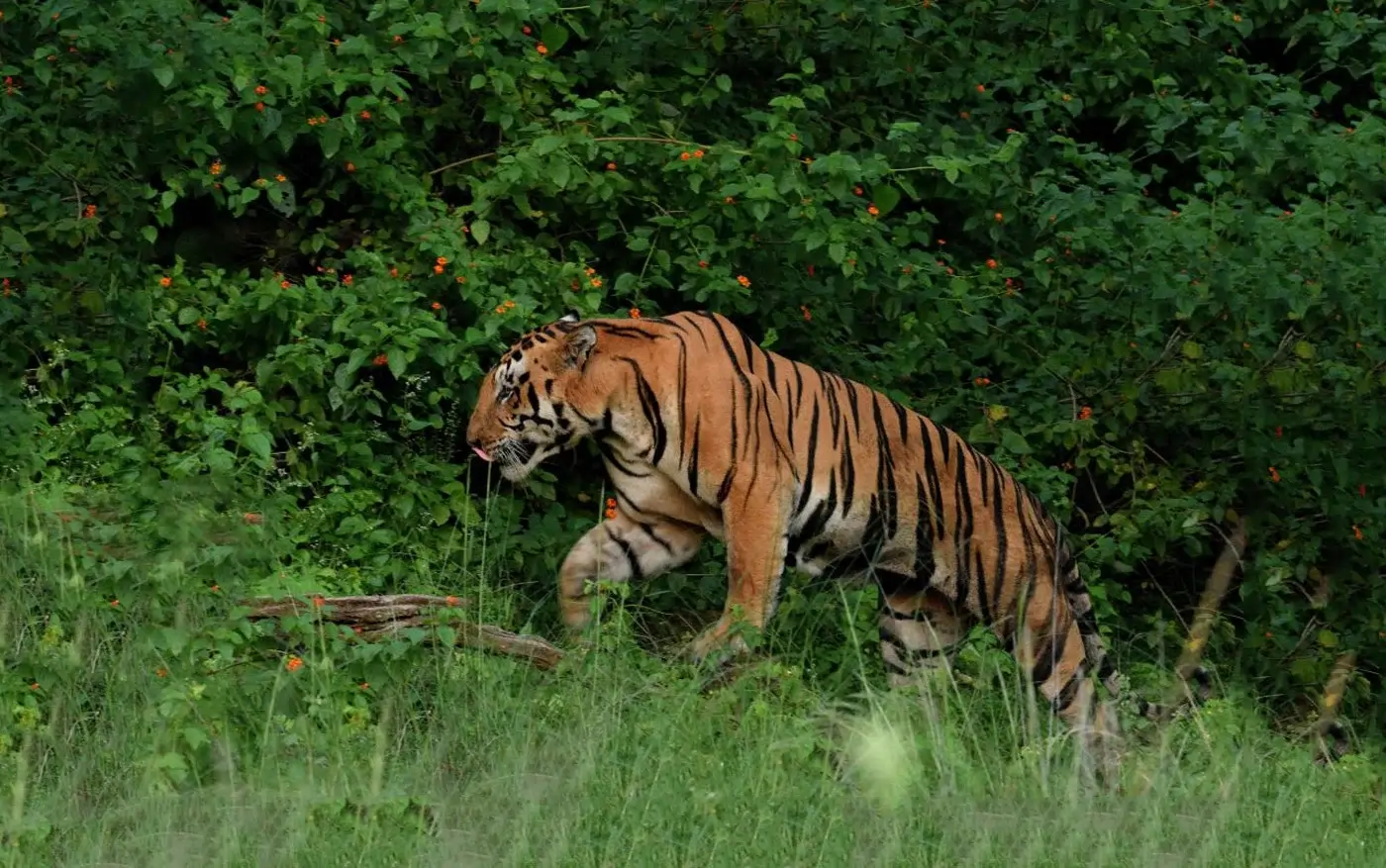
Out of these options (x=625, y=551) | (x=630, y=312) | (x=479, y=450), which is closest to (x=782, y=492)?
(x=625, y=551)

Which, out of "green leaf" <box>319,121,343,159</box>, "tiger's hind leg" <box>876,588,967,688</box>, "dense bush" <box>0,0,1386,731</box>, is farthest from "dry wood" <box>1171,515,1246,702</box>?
"green leaf" <box>319,121,343,159</box>

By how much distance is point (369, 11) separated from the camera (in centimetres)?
743

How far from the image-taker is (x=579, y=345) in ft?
20.2

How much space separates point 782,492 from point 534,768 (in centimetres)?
149

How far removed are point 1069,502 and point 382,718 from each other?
3.02 m

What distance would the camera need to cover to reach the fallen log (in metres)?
5.51

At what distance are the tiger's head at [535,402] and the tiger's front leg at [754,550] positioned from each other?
496 millimetres

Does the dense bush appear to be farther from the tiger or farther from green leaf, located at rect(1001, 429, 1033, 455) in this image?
the tiger

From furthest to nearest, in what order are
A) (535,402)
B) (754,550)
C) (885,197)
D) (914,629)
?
(885,197), (914,629), (535,402), (754,550)

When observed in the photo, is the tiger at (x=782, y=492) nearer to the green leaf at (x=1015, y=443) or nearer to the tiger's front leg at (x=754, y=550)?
the tiger's front leg at (x=754, y=550)

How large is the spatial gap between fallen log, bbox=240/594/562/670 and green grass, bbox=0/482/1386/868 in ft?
0.29

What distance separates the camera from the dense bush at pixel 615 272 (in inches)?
269

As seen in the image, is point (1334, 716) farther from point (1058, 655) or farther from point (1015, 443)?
point (1015, 443)

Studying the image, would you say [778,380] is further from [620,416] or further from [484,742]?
[484,742]
